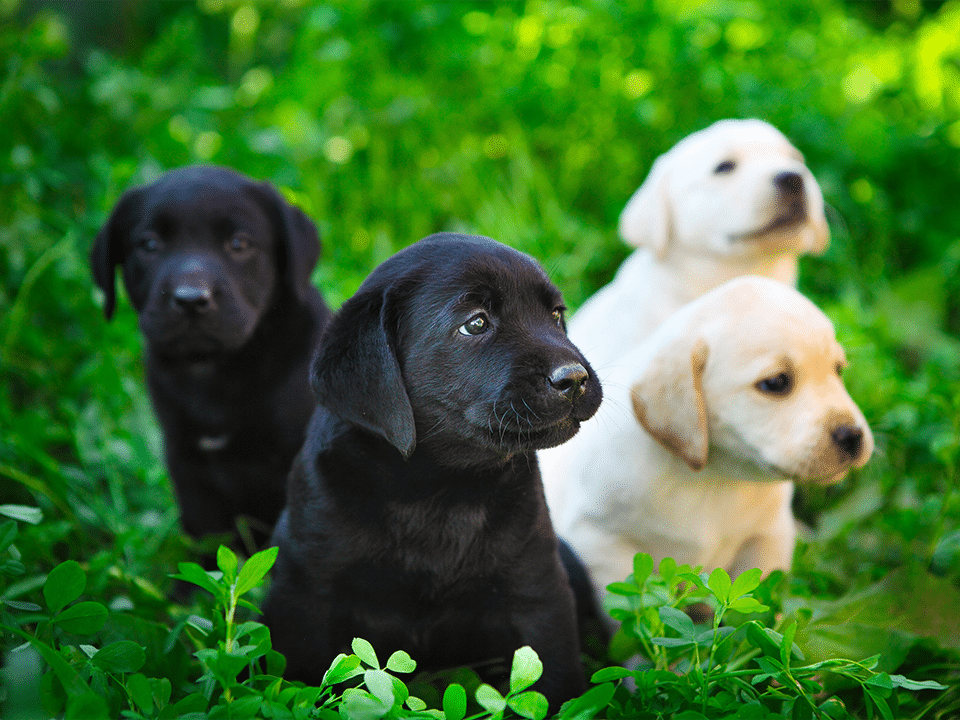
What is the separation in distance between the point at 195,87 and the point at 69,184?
5.14 feet

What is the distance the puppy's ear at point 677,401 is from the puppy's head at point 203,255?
4.65ft

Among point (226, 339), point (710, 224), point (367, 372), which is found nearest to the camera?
point (367, 372)

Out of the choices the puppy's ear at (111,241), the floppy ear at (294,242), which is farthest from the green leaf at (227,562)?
the puppy's ear at (111,241)

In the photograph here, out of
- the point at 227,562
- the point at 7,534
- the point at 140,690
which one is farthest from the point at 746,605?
the point at 7,534

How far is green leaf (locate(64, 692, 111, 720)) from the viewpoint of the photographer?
163cm

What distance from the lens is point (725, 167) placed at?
392 cm

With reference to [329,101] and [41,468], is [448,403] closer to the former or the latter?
[41,468]

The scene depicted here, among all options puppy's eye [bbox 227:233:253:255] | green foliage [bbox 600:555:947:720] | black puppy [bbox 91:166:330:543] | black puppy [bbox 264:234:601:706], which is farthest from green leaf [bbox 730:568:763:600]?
puppy's eye [bbox 227:233:253:255]

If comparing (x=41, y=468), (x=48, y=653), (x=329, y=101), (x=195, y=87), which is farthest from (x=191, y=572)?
(x=195, y=87)

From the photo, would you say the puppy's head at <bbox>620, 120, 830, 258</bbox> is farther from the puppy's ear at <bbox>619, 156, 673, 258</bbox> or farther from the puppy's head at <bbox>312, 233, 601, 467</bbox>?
the puppy's head at <bbox>312, 233, 601, 467</bbox>

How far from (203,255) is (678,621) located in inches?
84.1

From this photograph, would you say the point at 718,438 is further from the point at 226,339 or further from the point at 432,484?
the point at 226,339

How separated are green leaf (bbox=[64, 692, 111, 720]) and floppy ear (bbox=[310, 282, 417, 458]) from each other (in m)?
0.83

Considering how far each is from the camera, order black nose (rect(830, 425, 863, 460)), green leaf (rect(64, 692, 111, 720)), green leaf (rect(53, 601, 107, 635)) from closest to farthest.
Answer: green leaf (rect(64, 692, 111, 720))
green leaf (rect(53, 601, 107, 635))
black nose (rect(830, 425, 863, 460))
